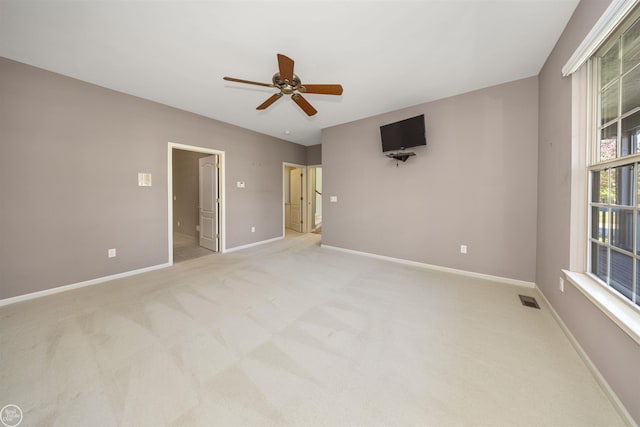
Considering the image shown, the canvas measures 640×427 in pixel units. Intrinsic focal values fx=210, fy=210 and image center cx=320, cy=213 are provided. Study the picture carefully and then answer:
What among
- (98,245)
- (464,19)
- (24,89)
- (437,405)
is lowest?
(437,405)

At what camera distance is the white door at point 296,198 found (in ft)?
22.6

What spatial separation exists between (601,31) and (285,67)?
2.22 meters

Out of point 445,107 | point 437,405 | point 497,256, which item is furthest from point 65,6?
point 497,256

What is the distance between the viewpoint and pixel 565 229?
6.25ft

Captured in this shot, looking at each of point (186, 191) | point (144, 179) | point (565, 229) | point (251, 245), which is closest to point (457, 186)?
point (565, 229)

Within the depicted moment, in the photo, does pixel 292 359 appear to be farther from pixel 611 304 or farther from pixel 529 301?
pixel 529 301

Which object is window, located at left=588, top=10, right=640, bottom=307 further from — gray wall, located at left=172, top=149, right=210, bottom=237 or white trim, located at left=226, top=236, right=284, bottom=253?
gray wall, located at left=172, top=149, right=210, bottom=237

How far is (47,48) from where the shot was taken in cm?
218

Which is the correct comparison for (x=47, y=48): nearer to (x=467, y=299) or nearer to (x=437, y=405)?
(x=437, y=405)

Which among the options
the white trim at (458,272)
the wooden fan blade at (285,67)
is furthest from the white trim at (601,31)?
the white trim at (458,272)

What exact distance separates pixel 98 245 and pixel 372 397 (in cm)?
389

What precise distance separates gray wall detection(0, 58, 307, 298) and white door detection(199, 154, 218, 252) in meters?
0.67

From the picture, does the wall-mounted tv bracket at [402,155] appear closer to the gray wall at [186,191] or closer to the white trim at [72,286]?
the white trim at [72,286]

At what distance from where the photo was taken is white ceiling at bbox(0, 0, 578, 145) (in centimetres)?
175
